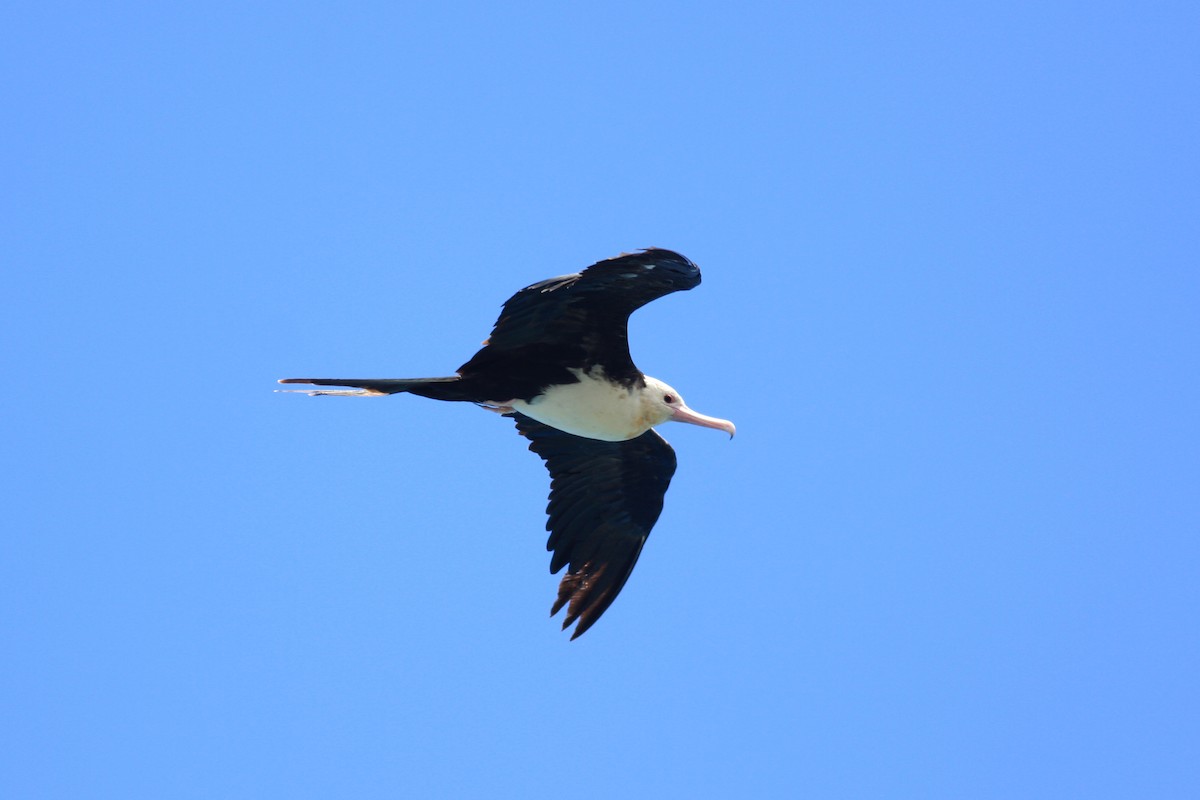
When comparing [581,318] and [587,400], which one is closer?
[581,318]

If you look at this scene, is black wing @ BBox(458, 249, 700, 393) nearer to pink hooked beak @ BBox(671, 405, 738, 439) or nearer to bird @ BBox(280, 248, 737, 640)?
bird @ BBox(280, 248, 737, 640)

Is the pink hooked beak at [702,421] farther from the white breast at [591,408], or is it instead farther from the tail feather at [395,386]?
the tail feather at [395,386]

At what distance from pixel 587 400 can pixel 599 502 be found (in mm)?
965

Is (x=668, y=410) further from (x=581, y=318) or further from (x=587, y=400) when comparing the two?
(x=581, y=318)

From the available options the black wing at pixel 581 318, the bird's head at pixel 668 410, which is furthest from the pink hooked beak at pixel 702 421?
the black wing at pixel 581 318

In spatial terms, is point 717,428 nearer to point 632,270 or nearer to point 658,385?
point 658,385

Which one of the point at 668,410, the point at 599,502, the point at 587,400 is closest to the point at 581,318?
the point at 587,400

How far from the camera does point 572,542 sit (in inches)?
341

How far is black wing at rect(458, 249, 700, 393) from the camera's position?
23.1ft

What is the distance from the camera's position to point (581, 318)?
766 centimetres

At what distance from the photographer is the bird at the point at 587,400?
24.2 ft

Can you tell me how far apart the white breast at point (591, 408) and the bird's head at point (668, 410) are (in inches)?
2.6

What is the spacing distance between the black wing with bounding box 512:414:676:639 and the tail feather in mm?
1168

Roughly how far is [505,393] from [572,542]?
1.23m
